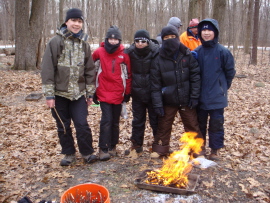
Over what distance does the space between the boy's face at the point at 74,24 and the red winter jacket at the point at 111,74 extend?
1.84 ft

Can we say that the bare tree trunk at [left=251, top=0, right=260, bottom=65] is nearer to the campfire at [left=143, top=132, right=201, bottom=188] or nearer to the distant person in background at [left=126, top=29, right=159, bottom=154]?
the distant person in background at [left=126, top=29, right=159, bottom=154]

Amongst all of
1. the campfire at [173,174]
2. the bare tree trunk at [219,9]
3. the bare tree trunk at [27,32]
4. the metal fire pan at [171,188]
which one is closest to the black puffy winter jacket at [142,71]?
the campfire at [173,174]

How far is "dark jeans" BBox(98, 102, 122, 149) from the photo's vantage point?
468 centimetres

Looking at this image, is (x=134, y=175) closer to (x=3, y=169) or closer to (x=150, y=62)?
(x=150, y=62)

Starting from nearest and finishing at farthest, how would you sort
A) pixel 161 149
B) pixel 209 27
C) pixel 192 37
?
1. pixel 209 27
2. pixel 161 149
3. pixel 192 37

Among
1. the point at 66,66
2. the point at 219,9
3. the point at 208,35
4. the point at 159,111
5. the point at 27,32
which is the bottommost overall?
the point at 159,111

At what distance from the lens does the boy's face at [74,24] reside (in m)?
4.14

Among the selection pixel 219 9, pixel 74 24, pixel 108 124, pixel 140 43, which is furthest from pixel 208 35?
pixel 219 9

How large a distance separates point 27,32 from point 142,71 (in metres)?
11.2

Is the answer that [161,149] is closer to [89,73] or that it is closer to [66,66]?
[89,73]

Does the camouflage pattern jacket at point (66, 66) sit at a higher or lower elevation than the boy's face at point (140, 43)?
lower

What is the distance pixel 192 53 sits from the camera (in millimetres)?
4516

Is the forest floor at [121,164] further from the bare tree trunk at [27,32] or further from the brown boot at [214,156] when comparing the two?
the bare tree trunk at [27,32]

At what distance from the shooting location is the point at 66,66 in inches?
167
